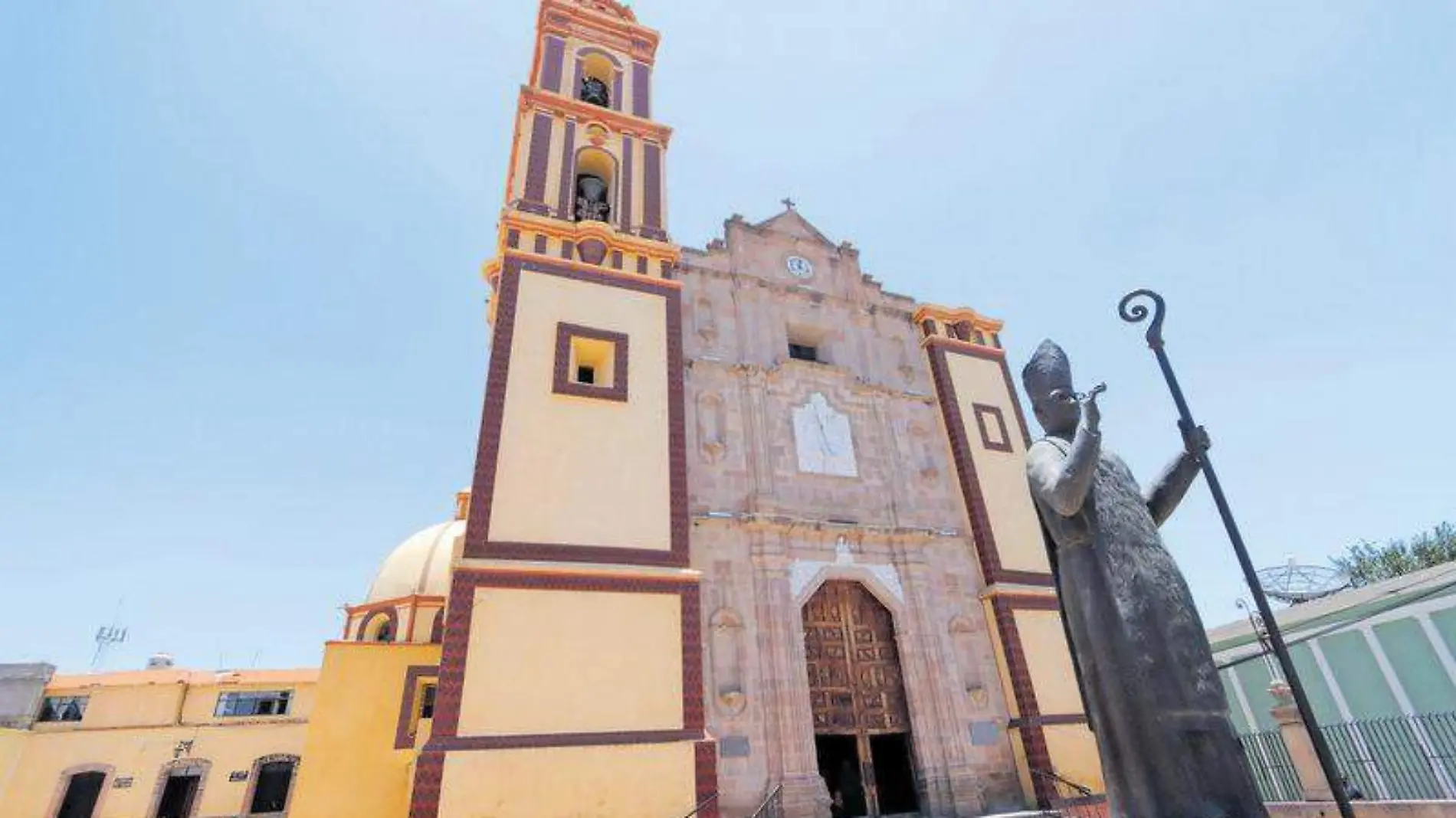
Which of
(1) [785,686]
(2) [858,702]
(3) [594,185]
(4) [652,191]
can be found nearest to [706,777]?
(1) [785,686]

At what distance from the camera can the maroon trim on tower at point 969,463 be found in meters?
15.0

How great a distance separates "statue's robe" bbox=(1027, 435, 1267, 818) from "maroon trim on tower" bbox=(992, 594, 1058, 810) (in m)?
10.8

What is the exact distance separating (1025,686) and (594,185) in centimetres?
1470

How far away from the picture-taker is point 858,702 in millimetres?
13000

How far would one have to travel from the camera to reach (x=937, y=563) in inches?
586

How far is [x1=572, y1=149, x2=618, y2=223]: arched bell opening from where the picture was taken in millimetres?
16484

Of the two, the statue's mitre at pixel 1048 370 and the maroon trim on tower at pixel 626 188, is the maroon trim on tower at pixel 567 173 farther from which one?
the statue's mitre at pixel 1048 370

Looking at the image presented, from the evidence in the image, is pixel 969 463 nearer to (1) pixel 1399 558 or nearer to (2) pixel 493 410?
(2) pixel 493 410

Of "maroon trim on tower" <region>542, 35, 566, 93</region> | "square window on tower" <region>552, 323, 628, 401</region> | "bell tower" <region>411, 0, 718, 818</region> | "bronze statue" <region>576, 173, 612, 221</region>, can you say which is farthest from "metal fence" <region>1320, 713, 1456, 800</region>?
"maroon trim on tower" <region>542, 35, 566, 93</region>

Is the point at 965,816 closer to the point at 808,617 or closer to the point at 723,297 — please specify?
the point at 808,617

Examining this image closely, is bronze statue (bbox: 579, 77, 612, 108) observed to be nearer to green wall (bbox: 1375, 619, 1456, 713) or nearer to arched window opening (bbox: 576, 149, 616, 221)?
arched window opening (bbox: 576, 149, 616, 221)

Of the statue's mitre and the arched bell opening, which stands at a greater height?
the arched bell opening

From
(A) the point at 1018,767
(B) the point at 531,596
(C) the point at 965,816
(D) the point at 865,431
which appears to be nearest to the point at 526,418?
(B) the point at 531,596

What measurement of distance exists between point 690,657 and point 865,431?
709 cm
